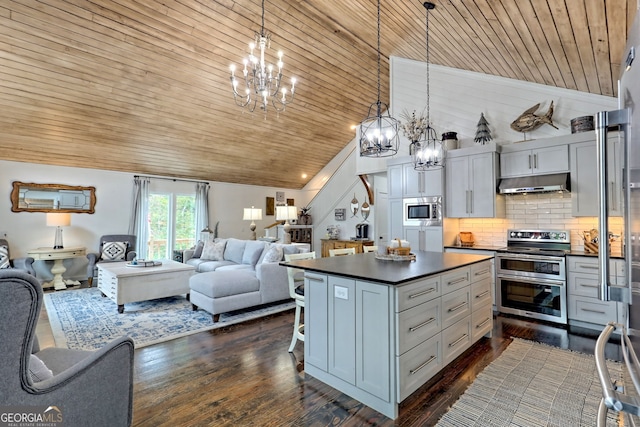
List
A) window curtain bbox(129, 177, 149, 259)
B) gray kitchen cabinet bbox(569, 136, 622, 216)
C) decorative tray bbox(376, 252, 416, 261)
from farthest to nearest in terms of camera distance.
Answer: window curtain bbox(129, 177, 149, 259)
gray kitchen cabinet bbox(569, 136, 622, 216)
decorative tray bbox(376, 252, 416, 261)

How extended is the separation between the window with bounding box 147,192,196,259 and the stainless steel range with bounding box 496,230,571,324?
6966 millimetres

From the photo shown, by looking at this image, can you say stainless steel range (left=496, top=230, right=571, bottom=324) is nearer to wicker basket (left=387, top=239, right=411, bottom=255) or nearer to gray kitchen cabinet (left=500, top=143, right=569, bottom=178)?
gray kitchen cabinet (left=500, top=143, right=569, bottom=178)

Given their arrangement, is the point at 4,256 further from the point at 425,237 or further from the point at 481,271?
the point at 481,271

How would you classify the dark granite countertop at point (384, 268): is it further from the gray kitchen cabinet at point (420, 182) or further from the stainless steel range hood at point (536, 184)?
the gray kitchen cabinet at point (420, 182)

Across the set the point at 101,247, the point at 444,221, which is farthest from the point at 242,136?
the point at 444,221

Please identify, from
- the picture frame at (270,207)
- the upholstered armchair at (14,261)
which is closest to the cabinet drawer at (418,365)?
the upholstered armchair at (14,261)

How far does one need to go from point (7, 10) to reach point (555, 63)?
6120 millimetres

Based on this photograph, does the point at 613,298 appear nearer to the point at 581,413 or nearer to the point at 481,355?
the point at 581,413

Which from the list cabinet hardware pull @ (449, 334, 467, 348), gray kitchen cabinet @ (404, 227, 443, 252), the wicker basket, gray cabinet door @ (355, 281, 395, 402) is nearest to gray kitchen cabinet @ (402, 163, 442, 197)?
gray kitchen cabinet @ (404, 227, 443, 252)

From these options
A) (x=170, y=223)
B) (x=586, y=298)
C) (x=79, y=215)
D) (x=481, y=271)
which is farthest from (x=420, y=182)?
(x=79, y=215)

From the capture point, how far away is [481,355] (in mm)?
2973

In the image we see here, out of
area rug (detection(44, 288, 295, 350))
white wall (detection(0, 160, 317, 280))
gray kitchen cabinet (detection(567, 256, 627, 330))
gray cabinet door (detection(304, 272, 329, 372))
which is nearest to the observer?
gray cabinet door (detection(304, 272, 329, 372))

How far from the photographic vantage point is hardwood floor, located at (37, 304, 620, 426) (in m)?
2.04

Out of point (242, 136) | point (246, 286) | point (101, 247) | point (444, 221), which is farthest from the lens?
point (242, 136)
